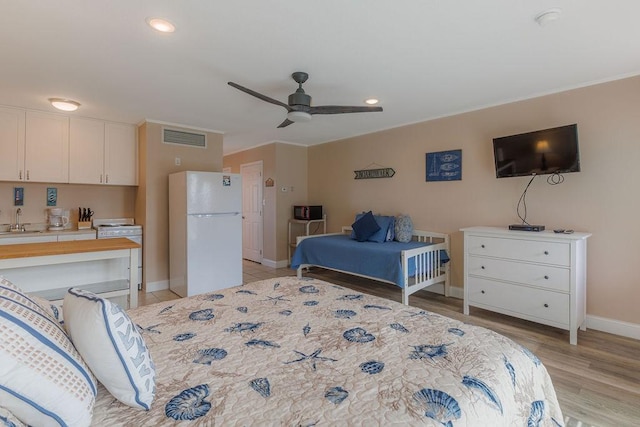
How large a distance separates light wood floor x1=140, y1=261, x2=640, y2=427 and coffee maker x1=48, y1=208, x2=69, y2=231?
4687 mm

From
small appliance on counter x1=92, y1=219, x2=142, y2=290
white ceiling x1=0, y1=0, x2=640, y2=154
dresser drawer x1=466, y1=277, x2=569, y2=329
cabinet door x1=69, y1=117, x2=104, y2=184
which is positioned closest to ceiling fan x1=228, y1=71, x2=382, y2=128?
white ceiling x1=0, y1=0, x2=640, y2=154

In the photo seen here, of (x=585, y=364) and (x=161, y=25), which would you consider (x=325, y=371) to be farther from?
(x=585, y=364)

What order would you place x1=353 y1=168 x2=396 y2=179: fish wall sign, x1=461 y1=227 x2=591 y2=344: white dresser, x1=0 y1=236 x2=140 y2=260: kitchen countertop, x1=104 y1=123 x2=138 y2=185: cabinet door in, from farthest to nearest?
x1=353 y1=168 x2=396 y2=179: fish wall sign, x1=104 y1=123 x2=138 y2=185: cabinet door, x1=461 y1=227 x2=591 y2=344: white dresser, x1=0 y1=236 x2=140 y2=260: kitchen countertop

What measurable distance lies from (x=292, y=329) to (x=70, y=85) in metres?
3.30

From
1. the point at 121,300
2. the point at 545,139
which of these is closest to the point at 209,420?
the point at 121,300

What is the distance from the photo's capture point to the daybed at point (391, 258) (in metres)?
3.35

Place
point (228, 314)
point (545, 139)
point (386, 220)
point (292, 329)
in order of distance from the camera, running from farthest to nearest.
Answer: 1. point (386, 220)
2. point (545, 139)
3. point (228, 314)
4. point (292, 329)

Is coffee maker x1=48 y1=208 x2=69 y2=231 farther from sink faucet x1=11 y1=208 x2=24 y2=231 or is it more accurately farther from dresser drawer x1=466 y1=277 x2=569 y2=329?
dresser drawer x1=466 y1=277 x2=569 y2=329

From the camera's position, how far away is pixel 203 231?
3.84m

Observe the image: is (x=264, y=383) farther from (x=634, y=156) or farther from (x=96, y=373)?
(x=634, y=156)

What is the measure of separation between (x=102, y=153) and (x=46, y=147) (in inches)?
22.6

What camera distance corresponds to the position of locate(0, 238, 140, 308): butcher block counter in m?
2.21

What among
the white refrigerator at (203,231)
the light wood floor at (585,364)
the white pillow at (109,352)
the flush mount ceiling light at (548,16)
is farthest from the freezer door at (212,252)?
the flush mount ceiling light at (548,16)

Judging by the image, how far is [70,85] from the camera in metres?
2.99
